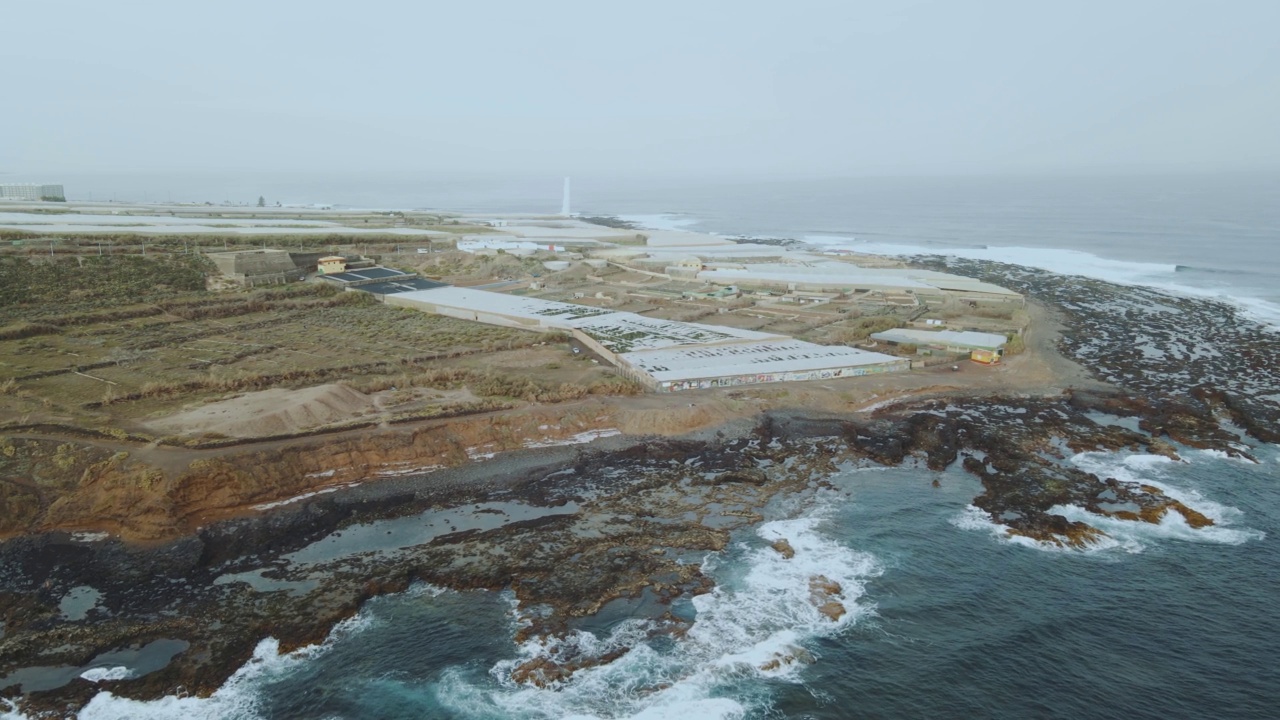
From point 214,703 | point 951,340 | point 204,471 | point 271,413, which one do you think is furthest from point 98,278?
point 951,340

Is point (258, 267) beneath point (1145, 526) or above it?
above

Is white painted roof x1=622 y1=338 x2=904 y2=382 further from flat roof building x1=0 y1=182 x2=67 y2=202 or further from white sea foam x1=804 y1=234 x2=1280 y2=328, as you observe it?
flat roof building x1=0 y1=182 x2=67 y2=202

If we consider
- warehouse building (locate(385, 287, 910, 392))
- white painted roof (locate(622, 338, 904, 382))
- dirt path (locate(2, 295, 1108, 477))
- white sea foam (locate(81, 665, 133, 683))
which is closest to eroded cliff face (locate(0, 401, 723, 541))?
dirt path (locate(2, 295, 1108, 477))

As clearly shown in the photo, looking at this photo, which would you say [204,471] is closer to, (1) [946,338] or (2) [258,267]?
(2) [258,267]

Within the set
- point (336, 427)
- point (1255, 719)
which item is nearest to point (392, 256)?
point (336, 427)

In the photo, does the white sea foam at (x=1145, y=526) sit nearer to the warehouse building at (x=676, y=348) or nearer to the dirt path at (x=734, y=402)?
the dirt path at (x=734, y=402)

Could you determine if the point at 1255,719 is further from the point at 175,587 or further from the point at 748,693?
the point at 175,587
